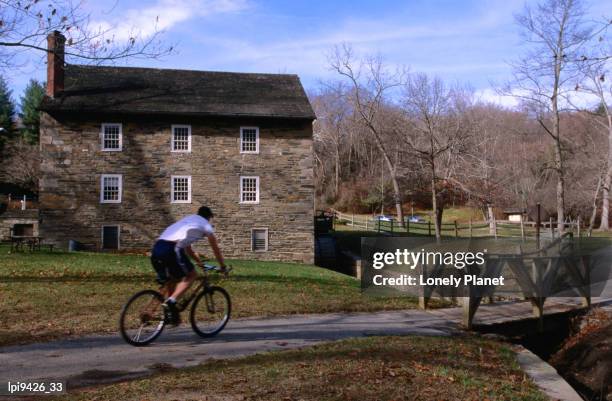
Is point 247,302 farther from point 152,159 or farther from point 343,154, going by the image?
point 343,154

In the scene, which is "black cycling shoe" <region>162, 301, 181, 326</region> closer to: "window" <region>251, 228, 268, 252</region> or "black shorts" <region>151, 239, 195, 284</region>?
"black shorts" <region>151, 239, 195, 284</region>

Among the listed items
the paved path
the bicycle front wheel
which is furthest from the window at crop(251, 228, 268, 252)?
the bicycle front wheel

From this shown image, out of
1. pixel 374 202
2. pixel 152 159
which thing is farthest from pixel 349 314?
pixel 374 202

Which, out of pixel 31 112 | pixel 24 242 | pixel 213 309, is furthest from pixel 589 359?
pixel 31 112

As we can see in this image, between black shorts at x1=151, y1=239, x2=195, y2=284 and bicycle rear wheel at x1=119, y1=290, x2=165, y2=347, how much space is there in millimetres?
284

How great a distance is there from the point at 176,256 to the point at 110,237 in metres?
23.1

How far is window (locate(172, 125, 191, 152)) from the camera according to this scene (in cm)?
3054

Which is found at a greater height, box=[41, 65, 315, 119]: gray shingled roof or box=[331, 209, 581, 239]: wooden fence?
box=[41, 65, 315, 119]: gray shingled roof

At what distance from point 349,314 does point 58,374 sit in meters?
6.64

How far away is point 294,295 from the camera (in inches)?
554

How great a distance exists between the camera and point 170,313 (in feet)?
26.8

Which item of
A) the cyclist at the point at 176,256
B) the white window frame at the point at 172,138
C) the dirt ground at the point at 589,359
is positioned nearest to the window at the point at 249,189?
the white window frame at the point at 172,138

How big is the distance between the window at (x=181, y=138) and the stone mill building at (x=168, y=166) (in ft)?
0.16

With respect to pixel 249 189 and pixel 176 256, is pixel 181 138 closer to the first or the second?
pixel 249 189
